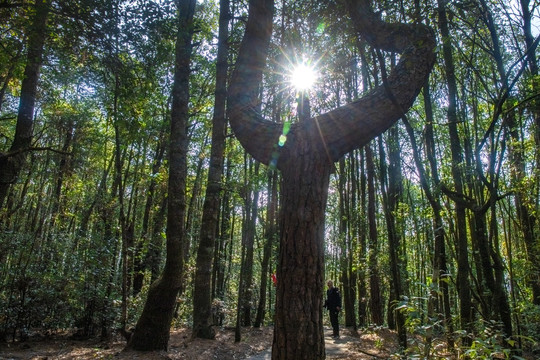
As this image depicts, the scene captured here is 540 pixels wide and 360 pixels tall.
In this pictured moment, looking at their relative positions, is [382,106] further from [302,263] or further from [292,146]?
[302,263]

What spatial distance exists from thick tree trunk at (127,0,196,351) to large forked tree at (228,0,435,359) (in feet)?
10.6

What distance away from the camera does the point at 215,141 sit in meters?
9.50

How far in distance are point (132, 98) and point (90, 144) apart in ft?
34.0

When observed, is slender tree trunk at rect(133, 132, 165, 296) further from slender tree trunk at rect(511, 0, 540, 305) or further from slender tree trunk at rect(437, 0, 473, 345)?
slender tree trunk at rect(511, 0, 540, 305)

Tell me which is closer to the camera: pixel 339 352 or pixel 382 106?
pixel 382 106

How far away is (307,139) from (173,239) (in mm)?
4383

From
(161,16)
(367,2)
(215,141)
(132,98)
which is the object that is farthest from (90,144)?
(367,2)

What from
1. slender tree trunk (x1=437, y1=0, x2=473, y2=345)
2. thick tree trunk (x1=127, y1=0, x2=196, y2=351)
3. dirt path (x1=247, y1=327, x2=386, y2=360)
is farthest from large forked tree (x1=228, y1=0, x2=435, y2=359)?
dirt path (x1=247, y1=327, x2=386, y2=360)

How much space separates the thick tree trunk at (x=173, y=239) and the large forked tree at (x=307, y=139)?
323 cm

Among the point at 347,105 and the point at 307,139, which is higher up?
the point at 347,105

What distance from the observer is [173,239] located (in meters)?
6.62

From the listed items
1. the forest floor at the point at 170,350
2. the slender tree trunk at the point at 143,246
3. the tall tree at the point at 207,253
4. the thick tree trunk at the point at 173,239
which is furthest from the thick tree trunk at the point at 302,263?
the slender tree trunk at the point at 143,246

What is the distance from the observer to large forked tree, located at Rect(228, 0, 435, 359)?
2891 mm

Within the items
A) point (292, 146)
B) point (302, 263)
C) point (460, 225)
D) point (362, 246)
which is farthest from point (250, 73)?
point (362, 246)
